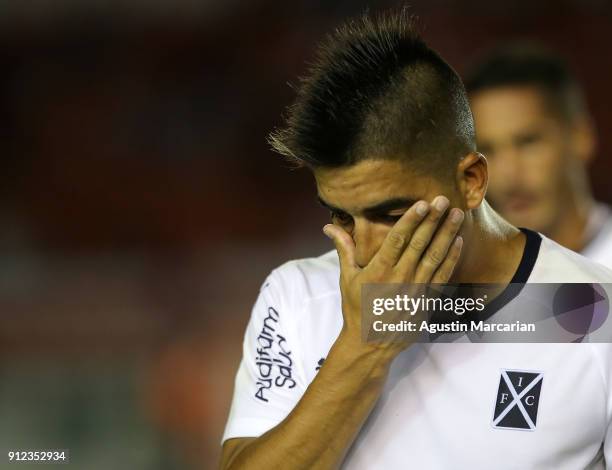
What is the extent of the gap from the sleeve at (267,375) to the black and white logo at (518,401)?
0.32 m

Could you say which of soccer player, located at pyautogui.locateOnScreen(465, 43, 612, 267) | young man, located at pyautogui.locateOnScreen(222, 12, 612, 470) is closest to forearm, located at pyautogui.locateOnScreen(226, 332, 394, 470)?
young man, located at pyautogui.locateOnScreen(222, 12, 612, 470)

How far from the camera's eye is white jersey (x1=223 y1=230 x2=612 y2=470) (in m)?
1.26

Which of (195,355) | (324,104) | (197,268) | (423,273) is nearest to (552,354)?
(423,273)

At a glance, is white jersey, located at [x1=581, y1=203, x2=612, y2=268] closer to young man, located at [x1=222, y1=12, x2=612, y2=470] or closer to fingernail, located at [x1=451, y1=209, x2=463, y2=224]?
young man, located at [x1=222, y1=12, x2=612, y2=470]

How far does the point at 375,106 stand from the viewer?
127cm

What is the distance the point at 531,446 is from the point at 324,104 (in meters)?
0.61

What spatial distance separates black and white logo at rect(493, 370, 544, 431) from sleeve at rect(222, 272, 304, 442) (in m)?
0.32

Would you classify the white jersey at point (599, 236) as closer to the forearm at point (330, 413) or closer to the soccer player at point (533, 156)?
the soccer player at point (533, 156)

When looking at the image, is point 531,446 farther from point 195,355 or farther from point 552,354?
point 195,355

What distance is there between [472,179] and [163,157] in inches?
132

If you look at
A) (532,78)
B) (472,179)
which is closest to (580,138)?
(532,78)

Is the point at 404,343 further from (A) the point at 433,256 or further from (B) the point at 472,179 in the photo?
(B) the point at 472,179

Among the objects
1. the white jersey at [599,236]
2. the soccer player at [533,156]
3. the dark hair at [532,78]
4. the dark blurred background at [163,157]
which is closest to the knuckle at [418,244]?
the white jersey at [599,236]

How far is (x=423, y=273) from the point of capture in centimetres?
122
